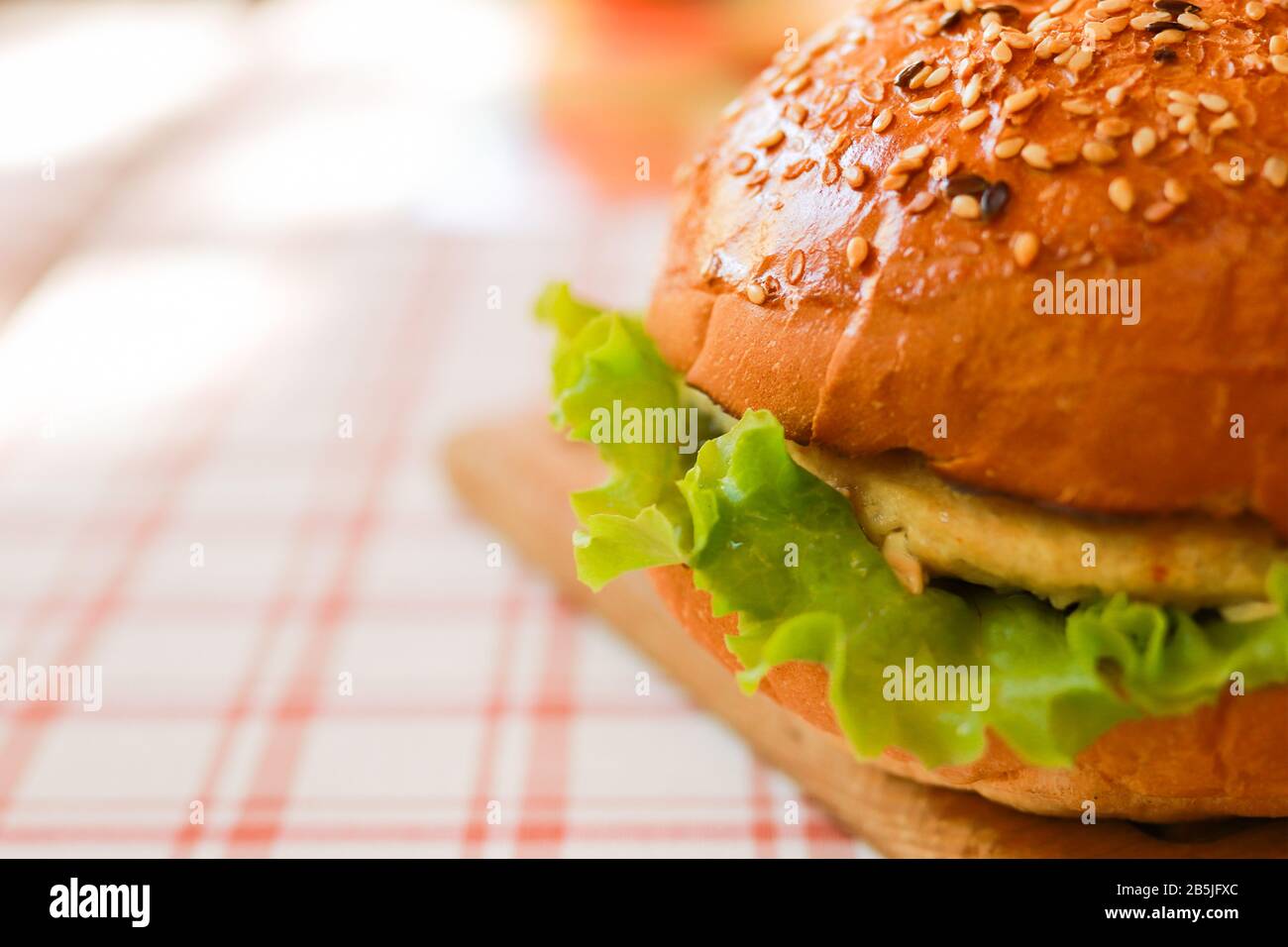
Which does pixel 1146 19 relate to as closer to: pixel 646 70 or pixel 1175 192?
pixel 1175 192

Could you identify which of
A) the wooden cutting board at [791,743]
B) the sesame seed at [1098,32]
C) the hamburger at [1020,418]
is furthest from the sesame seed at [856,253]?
the wooden cutting board at [791,743]

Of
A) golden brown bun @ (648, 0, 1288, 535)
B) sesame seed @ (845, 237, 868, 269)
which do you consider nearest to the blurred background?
golden brown bun @ (648, 0, 1288, 535)

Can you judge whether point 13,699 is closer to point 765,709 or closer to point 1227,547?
point 765,709

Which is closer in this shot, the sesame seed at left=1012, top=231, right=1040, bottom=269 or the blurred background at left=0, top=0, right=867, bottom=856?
the sesame seed at left=1012, top=231, right=1040, bottom=269

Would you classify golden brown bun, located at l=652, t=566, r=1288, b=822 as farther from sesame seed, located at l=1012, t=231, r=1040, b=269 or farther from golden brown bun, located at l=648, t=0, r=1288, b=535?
sesame seed, located at l=1012, t=231, r=1040, b=269

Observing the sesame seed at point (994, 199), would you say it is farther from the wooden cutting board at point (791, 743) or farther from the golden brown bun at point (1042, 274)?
the wooden cutting board at point (791, 743)
